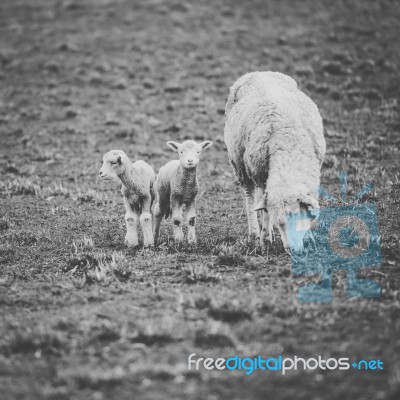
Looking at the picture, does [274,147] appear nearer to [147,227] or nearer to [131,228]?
[147,227]

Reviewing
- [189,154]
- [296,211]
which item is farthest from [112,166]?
[296,211]

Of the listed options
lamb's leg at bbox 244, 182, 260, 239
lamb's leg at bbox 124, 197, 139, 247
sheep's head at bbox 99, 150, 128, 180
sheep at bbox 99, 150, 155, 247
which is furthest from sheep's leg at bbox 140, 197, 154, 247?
lamb's leg at bbox 244, 182, 260, 239

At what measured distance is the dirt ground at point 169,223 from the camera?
4.09 metres

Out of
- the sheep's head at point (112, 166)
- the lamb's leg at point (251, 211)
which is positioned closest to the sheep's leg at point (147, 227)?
the sheep's head at point (112, 166)

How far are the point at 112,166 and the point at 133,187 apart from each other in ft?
1.61

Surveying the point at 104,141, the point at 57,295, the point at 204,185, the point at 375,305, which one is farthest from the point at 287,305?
the point at 104,141

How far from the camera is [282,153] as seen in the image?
6496 mm

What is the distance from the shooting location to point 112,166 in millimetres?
7223

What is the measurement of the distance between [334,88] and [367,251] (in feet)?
43.5

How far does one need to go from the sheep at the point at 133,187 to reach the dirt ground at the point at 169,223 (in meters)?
0.33

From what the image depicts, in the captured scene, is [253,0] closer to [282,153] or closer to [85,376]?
[282,153]

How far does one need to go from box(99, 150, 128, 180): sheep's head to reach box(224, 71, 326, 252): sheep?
1.91m

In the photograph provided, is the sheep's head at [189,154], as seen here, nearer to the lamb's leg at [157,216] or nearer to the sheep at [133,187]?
the sheep at [133,187]

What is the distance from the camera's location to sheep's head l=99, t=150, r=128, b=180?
7.14m
